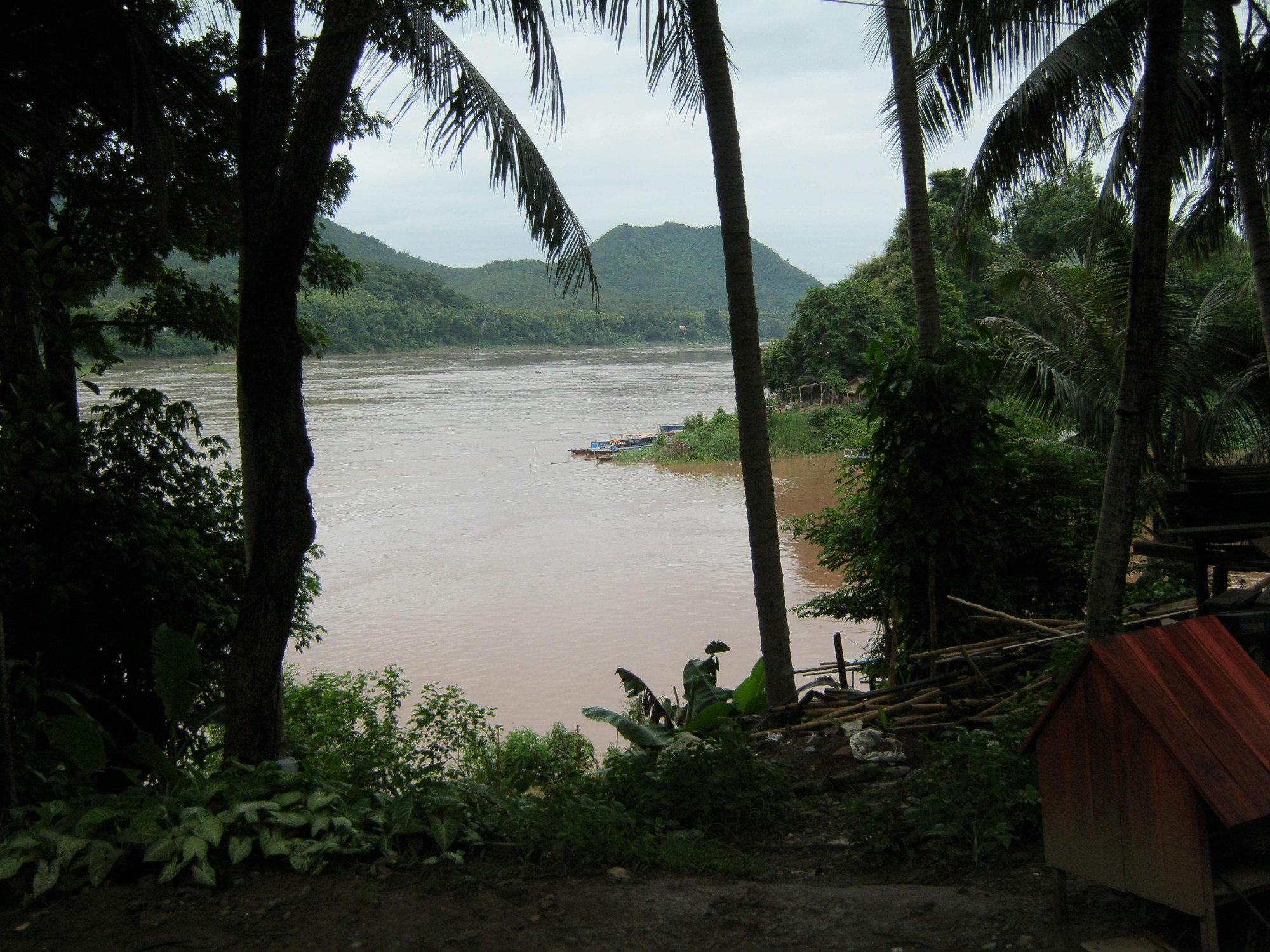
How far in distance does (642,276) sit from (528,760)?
91.8 m

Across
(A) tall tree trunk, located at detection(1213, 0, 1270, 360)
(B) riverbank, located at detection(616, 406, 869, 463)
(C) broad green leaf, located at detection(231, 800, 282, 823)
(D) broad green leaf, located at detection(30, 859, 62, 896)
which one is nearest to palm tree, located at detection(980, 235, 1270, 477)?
(A) tall tree trunk, located at detection(1213, 0, 1270, 360)

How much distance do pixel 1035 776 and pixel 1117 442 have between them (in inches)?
68.7

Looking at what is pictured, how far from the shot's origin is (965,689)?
607 cm

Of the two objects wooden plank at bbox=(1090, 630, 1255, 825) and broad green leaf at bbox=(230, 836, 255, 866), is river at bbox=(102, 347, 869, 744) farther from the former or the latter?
wooden plank at bbox=(1090, 630, 1255, 825)

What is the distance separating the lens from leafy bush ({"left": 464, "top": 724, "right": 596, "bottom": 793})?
8344 millimetres

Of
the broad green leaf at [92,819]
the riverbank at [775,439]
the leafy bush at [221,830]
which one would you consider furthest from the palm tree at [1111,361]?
the riverbank at [775,439]

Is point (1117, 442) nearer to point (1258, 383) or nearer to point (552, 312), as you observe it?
point (1258, 383)

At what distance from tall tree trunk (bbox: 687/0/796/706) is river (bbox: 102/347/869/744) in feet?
17.0

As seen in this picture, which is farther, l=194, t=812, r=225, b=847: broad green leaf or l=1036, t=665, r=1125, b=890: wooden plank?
l=194, t=812, r=225, b=847: broad green leaf

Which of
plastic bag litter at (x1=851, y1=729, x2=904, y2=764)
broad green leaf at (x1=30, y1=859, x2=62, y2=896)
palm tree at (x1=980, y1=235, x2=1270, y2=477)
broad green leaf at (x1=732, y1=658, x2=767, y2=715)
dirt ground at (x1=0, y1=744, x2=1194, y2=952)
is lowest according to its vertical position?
broad green leaf at (x1=732, y1=658, x2=767, y2=715)

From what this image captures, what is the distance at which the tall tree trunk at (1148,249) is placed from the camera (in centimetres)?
467

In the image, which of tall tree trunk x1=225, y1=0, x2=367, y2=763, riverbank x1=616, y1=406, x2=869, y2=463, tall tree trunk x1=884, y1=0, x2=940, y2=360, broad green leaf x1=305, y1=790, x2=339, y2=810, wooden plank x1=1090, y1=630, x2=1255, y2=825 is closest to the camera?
wooden plank x1=1090, y1=630, x2=1255, y2=825

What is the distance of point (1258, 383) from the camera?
34.5 ft

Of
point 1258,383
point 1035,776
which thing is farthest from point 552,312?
point 1035,776
